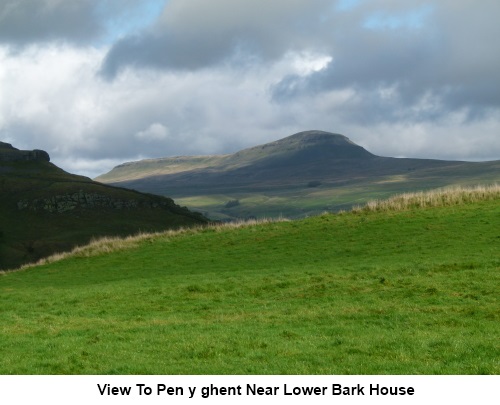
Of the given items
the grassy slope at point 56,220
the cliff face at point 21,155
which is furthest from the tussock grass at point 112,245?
the cliff face at point 21,155

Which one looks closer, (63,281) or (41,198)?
(63,281)

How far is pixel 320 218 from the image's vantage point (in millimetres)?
51750

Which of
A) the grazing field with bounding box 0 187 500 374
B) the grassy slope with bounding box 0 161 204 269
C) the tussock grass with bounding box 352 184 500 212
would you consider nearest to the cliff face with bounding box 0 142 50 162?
the grassy slope with bounding box 0 161 204 269

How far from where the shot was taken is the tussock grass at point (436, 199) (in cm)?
5062

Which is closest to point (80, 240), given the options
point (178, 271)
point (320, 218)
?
point (320, 218)

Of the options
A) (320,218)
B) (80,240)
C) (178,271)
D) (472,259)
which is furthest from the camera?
(80,240)

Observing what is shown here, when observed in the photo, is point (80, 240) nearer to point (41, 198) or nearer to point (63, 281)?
point (41, 198)

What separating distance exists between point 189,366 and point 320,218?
37479mm

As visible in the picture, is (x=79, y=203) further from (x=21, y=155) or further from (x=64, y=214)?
(x=21, y=155)

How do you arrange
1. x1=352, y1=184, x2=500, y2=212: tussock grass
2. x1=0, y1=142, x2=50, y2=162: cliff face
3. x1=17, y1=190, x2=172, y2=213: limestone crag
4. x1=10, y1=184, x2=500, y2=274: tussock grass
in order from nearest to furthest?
x1=352, y1=184, x2=500, y2=212: tussock grass < x1=10, y1=184, x2=500, y2=274: tussock grass < x1=17, y1=190, x2=172, y2=213: limestone crag < x1=0, y1=142, x2=50, y2=162: cliff face

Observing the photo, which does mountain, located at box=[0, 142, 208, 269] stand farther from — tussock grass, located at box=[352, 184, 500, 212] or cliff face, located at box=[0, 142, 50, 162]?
tussock grass, located at box=[352, 184, 500, 212]

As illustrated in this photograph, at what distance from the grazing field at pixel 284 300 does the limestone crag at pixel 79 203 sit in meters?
78.3

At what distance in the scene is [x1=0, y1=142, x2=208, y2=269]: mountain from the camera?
108m

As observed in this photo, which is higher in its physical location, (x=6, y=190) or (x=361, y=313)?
(x=6, y=190)
